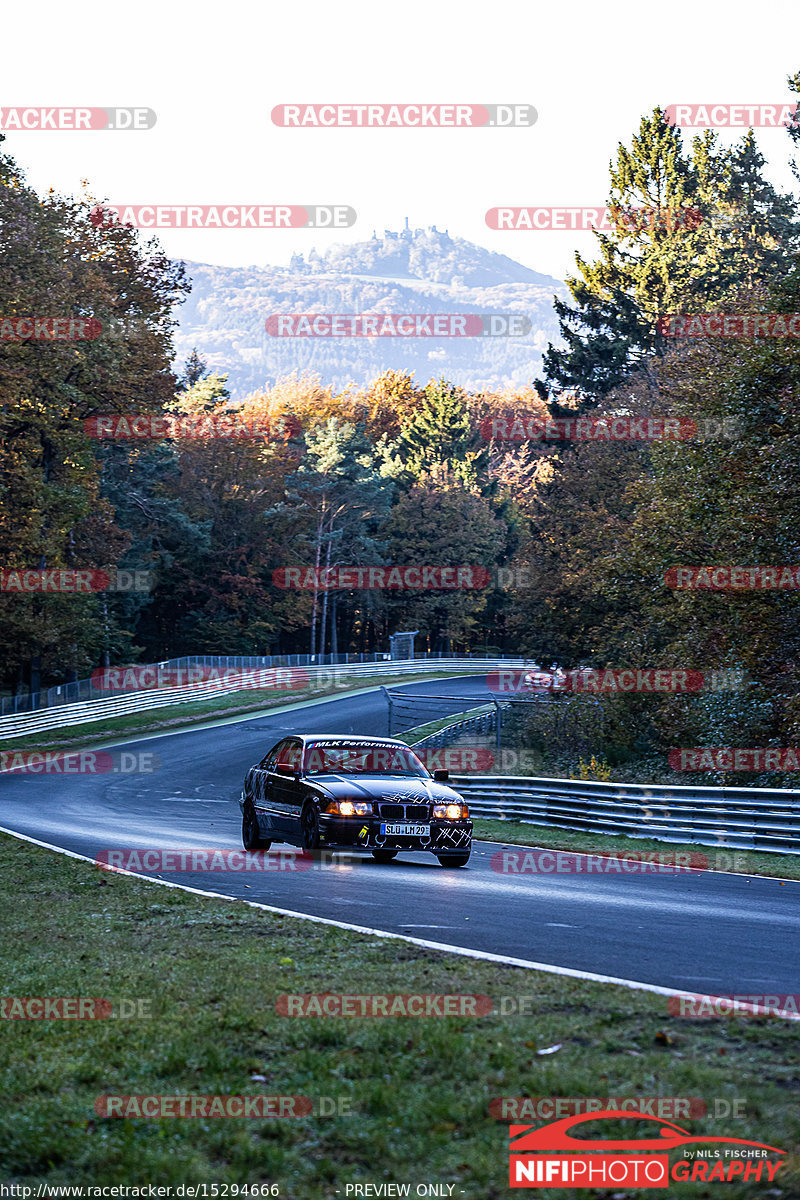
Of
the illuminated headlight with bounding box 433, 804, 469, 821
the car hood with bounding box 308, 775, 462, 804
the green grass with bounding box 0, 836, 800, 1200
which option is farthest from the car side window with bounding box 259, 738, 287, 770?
the green grass with bounding box 0, 836, 800, 1200

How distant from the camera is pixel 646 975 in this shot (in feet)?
24.8

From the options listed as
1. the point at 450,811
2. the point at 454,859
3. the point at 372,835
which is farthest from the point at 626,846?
the point at 372,835

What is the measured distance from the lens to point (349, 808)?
561 inches

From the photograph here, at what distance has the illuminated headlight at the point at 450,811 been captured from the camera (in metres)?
14.6

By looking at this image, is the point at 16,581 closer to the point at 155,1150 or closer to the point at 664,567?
the point at 664,567

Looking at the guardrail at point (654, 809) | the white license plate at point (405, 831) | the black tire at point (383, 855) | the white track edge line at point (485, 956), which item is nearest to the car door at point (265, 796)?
the black tire at point (383, 855)

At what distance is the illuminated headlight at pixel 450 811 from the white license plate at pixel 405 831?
22 centimetres

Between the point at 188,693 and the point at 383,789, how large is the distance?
45326 millimetres

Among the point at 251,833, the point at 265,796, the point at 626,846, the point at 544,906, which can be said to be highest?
the point at 265,796

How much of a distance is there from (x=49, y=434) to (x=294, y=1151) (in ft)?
145

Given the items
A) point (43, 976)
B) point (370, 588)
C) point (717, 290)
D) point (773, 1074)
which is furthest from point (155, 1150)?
point (370, 588)

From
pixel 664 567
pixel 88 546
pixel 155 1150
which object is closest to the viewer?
pixel 155 1150

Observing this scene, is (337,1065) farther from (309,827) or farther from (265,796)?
(265,796)

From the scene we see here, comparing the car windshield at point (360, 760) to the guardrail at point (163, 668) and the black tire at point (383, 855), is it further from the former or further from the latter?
the guardrail at point (163, 668)
